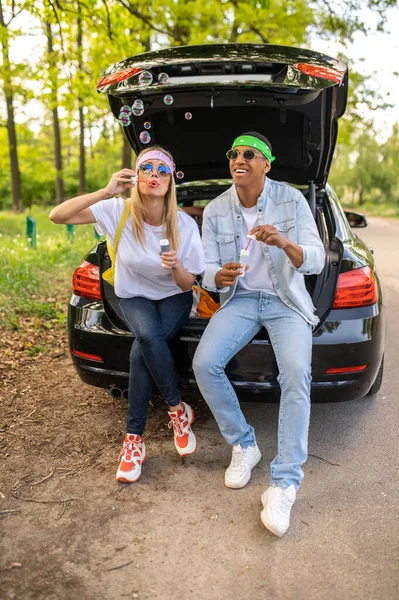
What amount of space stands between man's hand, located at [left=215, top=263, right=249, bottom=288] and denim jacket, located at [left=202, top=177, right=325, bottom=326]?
12 cm

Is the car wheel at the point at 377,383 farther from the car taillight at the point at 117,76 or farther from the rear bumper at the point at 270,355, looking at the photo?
the car taillight at the point at 117,76

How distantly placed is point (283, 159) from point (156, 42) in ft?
42.5

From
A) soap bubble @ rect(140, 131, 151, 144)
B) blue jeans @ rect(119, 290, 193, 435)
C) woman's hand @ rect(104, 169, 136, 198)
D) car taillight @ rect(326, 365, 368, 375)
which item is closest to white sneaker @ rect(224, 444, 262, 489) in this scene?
blue jeans @ rect(119, 290, 193, 435)

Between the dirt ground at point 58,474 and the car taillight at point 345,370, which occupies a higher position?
the car taillight at point 345,370

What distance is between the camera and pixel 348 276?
3293 mm

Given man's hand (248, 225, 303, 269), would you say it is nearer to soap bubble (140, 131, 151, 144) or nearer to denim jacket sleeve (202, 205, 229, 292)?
denim jacket sleeve (202, 205, 229, 292)

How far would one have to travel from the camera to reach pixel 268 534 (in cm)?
259

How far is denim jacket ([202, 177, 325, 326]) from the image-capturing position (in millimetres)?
3141

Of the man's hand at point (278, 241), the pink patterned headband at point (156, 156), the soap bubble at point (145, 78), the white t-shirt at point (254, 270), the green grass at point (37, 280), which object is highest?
the soap bubble at point (145, 78)

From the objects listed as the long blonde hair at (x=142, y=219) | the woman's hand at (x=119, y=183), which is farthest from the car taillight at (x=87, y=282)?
the woman's hand at (x=119, y=183)

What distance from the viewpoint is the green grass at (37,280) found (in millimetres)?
6266

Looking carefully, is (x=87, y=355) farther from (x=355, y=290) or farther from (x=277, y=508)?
(x=355, y=290)

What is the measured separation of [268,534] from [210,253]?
158cm

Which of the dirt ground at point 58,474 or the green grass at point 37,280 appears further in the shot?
the green grass at point 37,280
